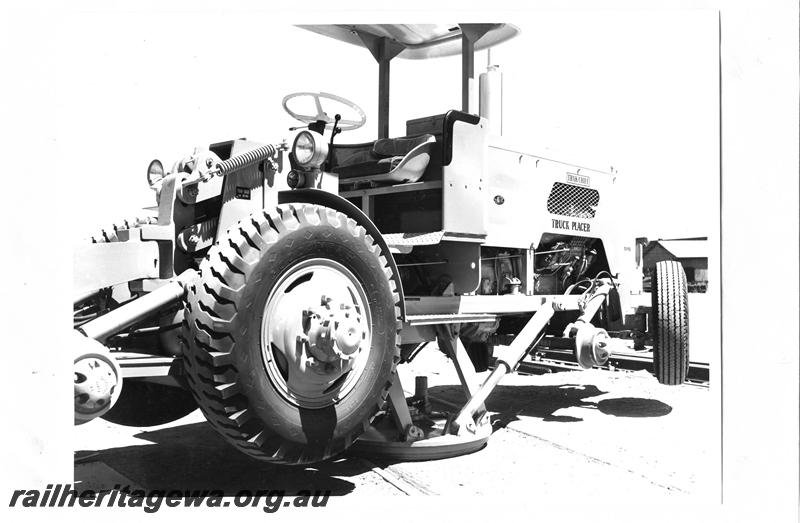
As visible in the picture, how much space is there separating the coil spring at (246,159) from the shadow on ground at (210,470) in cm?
173

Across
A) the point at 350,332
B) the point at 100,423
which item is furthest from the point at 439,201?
the point at 100,423

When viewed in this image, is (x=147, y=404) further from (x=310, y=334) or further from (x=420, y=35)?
(x=420, y=35)

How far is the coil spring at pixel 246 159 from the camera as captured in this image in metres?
3.66

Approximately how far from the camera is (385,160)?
5227mm

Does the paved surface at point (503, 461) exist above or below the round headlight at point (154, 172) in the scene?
A: below

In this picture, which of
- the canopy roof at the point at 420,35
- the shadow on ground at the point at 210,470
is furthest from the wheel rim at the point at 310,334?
the canopy roof at the point at 420,35

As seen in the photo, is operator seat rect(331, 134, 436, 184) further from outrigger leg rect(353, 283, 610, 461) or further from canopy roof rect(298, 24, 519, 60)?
outrigger leg rect(353, 283, 610, 461)

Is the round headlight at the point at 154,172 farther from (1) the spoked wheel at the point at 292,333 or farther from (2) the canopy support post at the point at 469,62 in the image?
(2) the canopy support post at the point at 469,62

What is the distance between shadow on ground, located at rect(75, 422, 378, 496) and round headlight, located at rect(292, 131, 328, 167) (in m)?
1.81

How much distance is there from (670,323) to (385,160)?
10.2 feet

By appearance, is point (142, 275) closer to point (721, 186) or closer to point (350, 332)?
point (350, 332)

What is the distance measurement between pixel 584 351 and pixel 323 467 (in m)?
2.46

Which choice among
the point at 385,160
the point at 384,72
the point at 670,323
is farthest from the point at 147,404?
the point at 670,323

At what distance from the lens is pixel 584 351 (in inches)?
233
